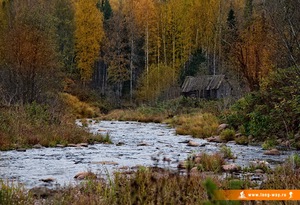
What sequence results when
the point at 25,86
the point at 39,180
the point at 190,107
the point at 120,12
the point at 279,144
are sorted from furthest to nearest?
the point at 120,12, the point at 190,107, the point at 25,86, the point at 279,144, the point at 39,180

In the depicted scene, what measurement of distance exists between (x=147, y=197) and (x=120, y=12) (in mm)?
48424

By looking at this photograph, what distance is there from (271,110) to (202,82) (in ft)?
92.7

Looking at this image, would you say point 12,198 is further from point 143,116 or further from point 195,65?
point 195,65

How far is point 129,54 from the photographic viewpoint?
158ft

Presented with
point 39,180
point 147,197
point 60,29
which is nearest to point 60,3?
point 60,29

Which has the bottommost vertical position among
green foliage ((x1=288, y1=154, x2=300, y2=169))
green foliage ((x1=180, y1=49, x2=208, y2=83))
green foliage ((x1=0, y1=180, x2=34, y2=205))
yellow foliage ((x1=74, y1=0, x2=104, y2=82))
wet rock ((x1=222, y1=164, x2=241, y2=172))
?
wet rock ((x1=222, y1=164, x2=241, y2=172))

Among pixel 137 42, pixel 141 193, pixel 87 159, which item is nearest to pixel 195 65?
pixel 137 42

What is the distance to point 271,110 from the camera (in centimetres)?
1496

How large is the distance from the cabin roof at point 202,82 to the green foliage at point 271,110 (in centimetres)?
2325

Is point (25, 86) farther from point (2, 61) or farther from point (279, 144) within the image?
point (279, 144)

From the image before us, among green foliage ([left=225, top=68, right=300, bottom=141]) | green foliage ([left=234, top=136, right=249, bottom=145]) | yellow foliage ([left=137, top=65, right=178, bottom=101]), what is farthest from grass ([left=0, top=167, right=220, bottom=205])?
yellow foliage ([left=137, top=65, right=178, bottom=101])

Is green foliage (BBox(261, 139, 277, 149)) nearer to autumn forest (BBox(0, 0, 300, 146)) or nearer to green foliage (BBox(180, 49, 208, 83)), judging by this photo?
autumn forest (BBox(0, 0, 300, 146))

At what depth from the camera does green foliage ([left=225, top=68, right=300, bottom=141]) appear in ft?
45.9

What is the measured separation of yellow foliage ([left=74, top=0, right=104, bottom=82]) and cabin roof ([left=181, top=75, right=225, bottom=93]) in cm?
1071
